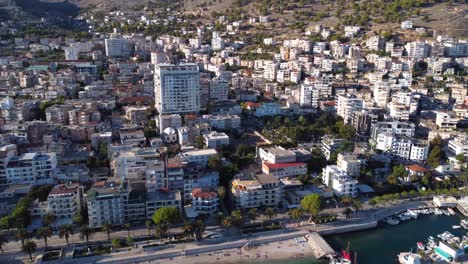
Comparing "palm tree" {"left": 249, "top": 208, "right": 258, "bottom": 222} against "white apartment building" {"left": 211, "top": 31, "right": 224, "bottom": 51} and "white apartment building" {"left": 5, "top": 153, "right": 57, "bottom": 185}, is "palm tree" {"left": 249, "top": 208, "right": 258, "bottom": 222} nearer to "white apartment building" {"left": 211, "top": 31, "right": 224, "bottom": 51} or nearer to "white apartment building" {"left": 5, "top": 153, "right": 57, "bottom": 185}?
"white apartment building" {"left": 5, "top": 153, "right": 57, "bottom": 185}

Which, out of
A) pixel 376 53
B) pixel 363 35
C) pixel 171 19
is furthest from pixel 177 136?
pixel 171 19

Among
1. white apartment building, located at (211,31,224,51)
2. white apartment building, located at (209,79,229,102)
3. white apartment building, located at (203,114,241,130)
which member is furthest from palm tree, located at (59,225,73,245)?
white apartment building, located at (211,31,224,51)

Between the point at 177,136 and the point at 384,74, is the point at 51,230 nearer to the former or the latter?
the point at 177,136

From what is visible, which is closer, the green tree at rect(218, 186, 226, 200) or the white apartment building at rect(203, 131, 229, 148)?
the green tree at rect(218, 186, 226, 200)

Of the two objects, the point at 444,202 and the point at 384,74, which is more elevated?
the point at 384,74

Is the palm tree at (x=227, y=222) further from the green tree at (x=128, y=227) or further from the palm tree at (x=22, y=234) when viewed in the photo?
the palm tree at (x=22, y=234)
